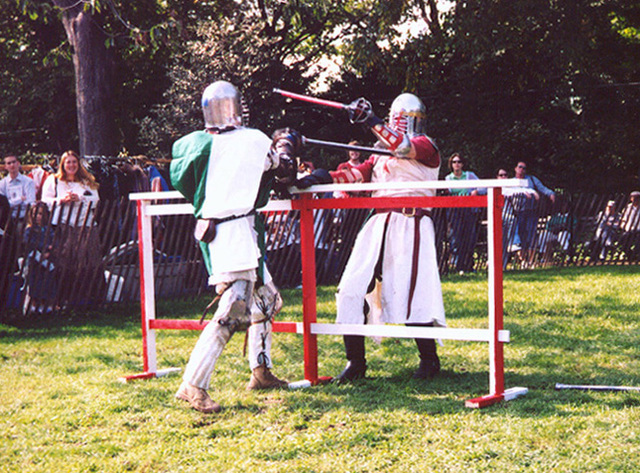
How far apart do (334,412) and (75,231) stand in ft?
19.0

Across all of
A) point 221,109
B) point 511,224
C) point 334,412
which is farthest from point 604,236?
point 334,412

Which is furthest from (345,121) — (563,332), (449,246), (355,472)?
(355,472)

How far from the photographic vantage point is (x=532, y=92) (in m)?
23.6

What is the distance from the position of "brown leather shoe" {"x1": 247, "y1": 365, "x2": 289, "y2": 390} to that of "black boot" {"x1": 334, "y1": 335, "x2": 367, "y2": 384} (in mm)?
423

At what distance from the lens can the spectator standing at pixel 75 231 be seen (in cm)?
953

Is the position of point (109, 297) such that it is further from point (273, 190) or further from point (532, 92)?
point (532, 92)

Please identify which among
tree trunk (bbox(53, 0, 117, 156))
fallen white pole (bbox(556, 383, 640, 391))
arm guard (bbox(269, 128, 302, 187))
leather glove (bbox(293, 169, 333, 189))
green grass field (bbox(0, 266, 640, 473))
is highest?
tree trunk (bbox(53, 0, 117, 156))

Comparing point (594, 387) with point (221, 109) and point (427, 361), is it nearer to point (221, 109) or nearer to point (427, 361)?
point (427, 361)

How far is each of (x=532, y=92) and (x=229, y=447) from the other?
21249mm

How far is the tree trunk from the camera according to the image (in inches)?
554

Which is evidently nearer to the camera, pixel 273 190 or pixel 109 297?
pixel 273 190

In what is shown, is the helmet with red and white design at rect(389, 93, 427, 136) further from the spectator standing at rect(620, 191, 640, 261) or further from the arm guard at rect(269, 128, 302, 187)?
the spectator standing at rect(620, 191, 640, 261)

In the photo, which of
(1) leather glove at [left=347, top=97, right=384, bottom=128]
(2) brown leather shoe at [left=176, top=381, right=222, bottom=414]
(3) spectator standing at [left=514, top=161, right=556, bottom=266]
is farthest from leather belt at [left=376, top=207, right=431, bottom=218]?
(3) spectator standing at [left=514, top=161, right=556, bottom=266]

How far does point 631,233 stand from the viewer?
14.6m
